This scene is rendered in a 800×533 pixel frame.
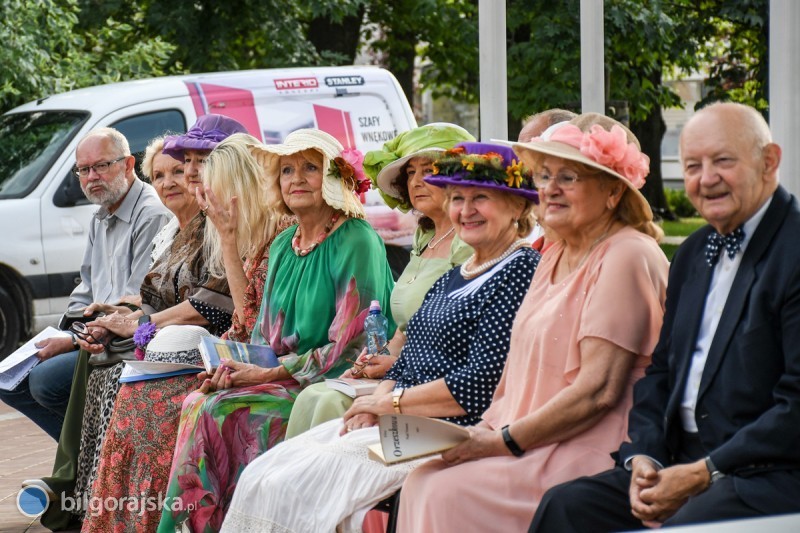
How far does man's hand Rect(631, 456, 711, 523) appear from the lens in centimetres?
342

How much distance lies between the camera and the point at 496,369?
4.36 meters

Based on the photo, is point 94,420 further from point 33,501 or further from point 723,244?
point 723,244

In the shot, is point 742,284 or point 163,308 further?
point 163,308

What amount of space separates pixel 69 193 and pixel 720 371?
8.44m

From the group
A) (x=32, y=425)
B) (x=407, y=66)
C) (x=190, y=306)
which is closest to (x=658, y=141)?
(x=407, y=66)

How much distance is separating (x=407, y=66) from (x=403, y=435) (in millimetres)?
17673

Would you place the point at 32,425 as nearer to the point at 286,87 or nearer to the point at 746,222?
the point at 286,87

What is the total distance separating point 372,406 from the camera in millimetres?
4598

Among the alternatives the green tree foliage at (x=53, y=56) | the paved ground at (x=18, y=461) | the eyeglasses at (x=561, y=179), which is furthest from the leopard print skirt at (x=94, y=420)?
the green tree foliage at (x=53, y=56)

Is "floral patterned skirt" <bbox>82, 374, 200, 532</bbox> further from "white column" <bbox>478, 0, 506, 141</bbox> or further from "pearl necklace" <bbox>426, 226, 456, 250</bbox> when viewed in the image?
"white column" <bbox>478, 0, 506, 141</bbox>

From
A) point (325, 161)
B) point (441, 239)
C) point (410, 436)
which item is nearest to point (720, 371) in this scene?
point (410, 436)

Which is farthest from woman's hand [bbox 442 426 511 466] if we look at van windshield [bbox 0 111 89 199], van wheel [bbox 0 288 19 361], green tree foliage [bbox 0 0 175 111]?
green tree foliage [bbox 0 0 175 111]

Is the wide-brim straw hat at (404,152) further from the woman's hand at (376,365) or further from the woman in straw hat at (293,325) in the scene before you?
the woman's hand at (376,365)

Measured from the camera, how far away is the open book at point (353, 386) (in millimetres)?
4906
